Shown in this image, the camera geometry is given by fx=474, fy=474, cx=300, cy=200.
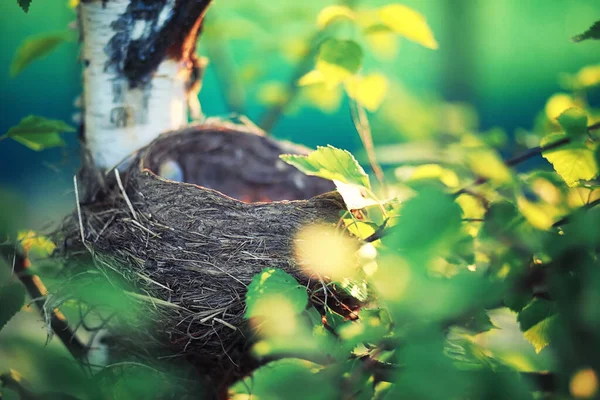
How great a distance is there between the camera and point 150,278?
73 cm

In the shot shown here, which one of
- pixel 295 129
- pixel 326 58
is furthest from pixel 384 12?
pixel 295 129

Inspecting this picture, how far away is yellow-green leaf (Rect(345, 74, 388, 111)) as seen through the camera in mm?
→ 962

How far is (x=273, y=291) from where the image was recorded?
1.84 feet

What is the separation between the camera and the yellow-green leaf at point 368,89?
3.16 feet

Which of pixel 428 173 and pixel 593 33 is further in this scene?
pixel 428 173

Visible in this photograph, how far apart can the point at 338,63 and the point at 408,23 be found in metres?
0.15

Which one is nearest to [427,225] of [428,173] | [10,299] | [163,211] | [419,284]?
[419,284]

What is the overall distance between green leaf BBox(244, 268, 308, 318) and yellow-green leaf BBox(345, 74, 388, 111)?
0.49 meters

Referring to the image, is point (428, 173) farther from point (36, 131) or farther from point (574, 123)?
point (36, 131)

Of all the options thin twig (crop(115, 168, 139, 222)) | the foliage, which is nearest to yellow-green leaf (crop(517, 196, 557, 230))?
the foliage

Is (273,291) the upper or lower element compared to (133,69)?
lower

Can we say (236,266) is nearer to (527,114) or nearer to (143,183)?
(143,183)

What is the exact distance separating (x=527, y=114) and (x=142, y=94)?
290 cm

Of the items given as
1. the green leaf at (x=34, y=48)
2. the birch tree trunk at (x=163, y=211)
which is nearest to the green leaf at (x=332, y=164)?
the birch tree trunk at (x=163, y=211)
